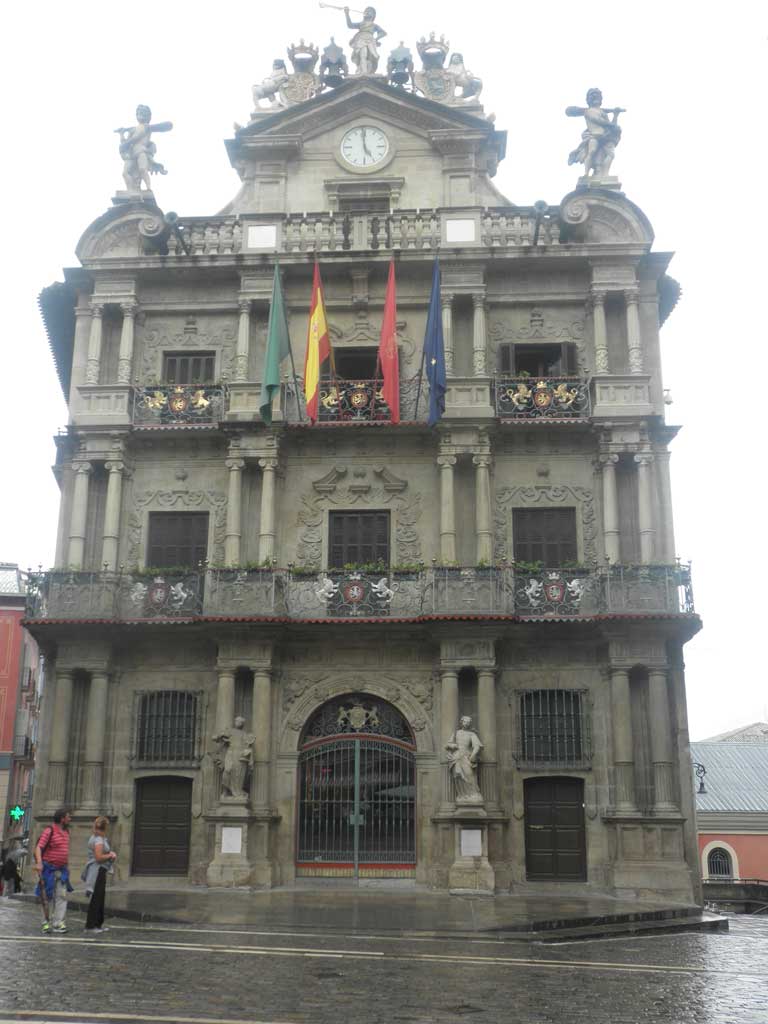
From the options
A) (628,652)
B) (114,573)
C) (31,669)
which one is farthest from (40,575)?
(31,669)

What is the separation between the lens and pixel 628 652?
907 inches

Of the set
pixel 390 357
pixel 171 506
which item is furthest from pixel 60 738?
pixel 390 357

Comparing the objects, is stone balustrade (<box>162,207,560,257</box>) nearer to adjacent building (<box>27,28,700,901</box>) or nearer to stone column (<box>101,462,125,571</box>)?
adjacent building (<box>27,28,700,901</box>)

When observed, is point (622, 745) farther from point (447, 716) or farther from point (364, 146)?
point (364, 146)

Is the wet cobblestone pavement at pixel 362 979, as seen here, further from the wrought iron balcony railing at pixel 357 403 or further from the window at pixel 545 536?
the wrought iron balcony railing at pixel 357 403

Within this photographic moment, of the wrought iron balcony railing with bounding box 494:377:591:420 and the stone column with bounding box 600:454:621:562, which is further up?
the wrought iron balcony railing with bounding box 494:377:591:420

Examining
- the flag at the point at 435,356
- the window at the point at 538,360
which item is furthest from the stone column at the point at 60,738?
the window at the point at 538,360

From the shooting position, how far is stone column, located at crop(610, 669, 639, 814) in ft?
73.2

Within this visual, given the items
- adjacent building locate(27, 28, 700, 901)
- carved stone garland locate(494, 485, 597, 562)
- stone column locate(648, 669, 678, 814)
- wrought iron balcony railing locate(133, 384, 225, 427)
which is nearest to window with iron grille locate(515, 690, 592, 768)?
adjacent building locate(27, 28, 700, 901)

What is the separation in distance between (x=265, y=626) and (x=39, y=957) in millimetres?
11667

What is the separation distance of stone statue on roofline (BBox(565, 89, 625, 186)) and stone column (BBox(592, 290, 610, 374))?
A: 353 cm

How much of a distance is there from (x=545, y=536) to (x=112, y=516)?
9776mm

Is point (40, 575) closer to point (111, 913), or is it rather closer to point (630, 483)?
point (111, 913)

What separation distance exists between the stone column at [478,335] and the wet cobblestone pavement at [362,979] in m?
13.6
